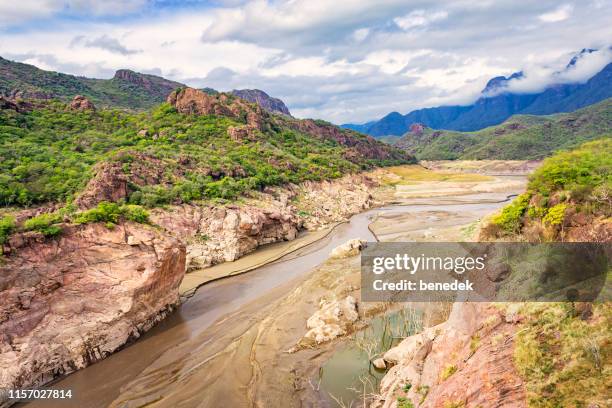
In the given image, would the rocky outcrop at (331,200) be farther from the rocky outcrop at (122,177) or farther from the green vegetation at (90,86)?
the green vegetation at (90,86)

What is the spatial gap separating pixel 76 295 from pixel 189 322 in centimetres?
707

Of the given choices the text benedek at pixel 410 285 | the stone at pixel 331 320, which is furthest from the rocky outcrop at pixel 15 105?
the text benedek at pixel 410 285

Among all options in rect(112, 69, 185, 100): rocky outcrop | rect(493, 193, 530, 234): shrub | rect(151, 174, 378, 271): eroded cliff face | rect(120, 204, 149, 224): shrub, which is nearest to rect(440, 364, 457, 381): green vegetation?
rect(493, 193, 530, 234): shrub

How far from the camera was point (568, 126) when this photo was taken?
554 ft

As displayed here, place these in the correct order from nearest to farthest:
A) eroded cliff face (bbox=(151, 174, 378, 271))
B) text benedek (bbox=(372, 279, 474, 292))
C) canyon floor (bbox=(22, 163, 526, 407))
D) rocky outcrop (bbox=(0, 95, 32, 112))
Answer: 1. canyon floor (bbox=(22, 163, 526, 407))
2. text benedek (bbox=(372, 279, 474, 292))
3. eroded cliff face (bbox=(151, 174, 378, 271))
4. rocky outcrop (bbox=(0, 95, 32, 112))

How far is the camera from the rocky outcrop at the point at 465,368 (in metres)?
8.90

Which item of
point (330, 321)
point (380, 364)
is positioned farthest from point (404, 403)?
point (330, 321)

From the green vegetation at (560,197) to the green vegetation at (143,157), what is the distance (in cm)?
3252

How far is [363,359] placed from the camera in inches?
704

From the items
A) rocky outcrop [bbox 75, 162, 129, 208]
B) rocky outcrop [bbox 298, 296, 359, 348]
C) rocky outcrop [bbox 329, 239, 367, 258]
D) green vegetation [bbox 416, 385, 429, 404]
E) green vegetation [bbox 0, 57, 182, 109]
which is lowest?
rocky outcrop [bbox 298, 296, 359, 348]

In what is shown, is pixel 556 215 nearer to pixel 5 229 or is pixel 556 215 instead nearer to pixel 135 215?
pixel 135 215

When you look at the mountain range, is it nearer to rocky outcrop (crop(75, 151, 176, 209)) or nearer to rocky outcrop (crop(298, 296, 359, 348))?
rocky outcrop (crop(75, 151, 176, 209))

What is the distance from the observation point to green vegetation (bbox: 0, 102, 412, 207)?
38500 millimetres

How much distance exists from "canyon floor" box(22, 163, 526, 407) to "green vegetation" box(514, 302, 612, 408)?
8976mm
